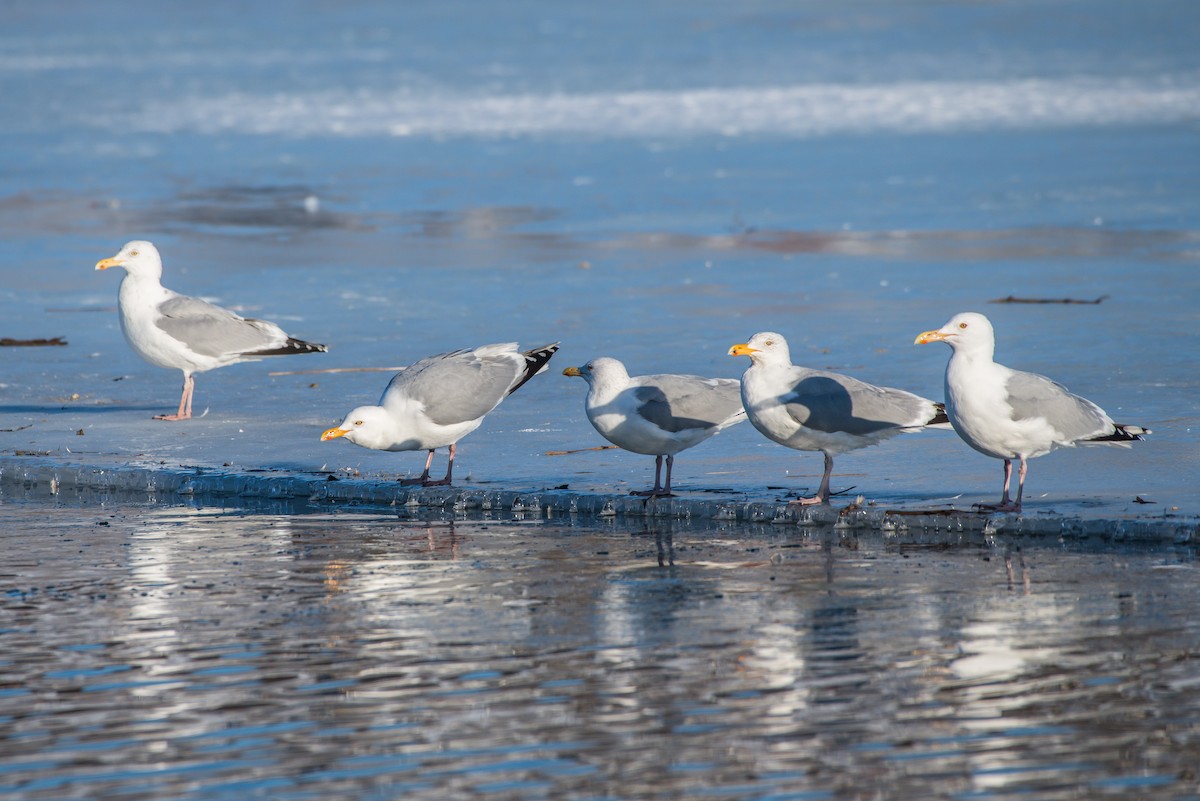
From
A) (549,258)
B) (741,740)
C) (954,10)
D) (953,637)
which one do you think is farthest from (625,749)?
(954,10)

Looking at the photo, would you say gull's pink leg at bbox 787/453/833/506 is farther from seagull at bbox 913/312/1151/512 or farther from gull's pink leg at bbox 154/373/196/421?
gull's pink leg at bbox 154/373/196/421

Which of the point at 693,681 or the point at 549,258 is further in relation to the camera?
the point at 549,258

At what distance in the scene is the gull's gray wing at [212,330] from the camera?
1061 centimetres

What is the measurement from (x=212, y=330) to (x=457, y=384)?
277 centimetres

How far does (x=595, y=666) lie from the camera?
5.42 meters

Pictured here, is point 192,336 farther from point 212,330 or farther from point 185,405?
point 185,405

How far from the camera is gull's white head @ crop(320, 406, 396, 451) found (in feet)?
27.4

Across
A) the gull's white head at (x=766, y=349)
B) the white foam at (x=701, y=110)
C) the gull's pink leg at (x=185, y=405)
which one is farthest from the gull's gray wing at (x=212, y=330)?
the white foam at (x=701, y=110)

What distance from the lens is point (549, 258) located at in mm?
15977

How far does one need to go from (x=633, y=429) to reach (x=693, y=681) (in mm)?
2868

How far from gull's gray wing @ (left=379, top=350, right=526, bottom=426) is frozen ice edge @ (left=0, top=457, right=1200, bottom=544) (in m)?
0.41

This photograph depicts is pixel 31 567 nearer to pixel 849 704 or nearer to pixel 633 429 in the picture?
pixel 633 429

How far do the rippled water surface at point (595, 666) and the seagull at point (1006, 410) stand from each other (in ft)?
2.02

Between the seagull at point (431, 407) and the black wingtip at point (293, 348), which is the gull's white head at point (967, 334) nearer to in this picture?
the seagull at point (431, 407)
